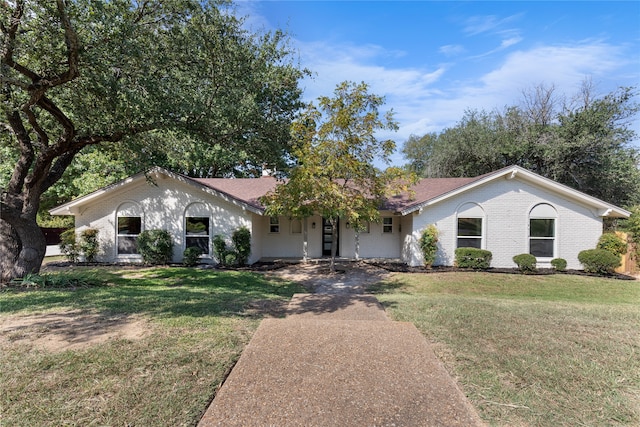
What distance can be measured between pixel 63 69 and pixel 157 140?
12.2ft

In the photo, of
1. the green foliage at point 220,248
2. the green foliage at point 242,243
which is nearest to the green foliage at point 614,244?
the green foliage at point 242,243

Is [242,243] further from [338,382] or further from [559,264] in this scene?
[559,264]

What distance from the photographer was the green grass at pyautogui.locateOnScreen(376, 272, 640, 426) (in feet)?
9.29

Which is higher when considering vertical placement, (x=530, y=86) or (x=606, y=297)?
(x=530, y=86)

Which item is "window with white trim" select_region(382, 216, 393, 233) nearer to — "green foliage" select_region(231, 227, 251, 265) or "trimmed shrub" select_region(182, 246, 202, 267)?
"green foliage" select_region(231, 227, 251, 265)

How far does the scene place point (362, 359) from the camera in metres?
3.77

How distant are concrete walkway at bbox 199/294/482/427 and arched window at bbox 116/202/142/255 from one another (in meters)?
10.7

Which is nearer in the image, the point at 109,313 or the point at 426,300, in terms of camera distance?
the point at 109,313

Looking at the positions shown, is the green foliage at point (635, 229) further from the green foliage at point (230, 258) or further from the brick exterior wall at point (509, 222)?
the green foliage at point (230, 258)

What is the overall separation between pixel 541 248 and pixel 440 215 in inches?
171

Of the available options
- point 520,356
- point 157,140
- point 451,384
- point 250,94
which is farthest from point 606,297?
point 157,140

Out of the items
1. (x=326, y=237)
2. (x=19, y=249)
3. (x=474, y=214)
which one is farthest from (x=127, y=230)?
(x=474, y=214)

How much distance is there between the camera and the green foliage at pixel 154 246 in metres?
12.4

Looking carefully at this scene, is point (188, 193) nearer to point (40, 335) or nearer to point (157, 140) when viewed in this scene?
point (157, 140)
